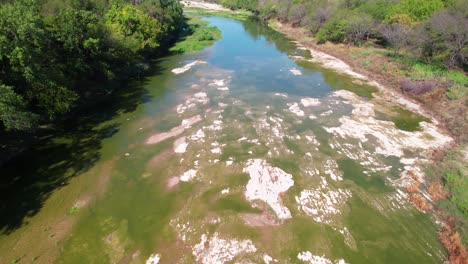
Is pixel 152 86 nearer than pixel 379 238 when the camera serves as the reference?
No

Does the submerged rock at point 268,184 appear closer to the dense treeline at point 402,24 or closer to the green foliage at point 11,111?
the green foliage at point 11,111

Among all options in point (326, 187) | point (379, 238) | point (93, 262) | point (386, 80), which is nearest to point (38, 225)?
point (93, 262)

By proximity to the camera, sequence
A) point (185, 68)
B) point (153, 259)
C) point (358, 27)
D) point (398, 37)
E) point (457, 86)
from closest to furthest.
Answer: point (153, 259), point (457, 86), point (398, 37), point (185, 68), point (358, 27)

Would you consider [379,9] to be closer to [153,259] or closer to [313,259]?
[313,259]

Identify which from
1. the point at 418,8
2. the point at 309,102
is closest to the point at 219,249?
the point at 309,102

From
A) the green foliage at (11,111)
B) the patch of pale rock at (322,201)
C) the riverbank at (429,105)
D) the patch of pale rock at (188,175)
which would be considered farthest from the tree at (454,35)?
the green foliage at (11,111)

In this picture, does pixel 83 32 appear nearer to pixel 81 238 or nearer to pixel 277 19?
pixel 81 238
